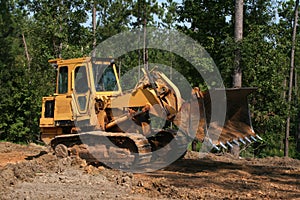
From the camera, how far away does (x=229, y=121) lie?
33.7ft

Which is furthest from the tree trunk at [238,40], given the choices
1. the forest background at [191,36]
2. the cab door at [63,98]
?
the cab door at [63,98]

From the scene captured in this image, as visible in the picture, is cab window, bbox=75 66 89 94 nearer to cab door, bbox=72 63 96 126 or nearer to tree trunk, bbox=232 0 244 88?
cab door, bbox=72 63 96 126

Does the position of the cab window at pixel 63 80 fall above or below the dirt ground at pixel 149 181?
above

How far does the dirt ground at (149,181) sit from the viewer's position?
25.8 ft

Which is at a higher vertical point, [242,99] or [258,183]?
[242,99]

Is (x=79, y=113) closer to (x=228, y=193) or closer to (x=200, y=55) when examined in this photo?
(x=228, y=193)

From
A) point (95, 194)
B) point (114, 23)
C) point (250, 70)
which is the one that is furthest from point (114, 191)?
point (114, 23)

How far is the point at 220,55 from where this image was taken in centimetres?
1595

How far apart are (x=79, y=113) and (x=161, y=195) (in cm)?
418

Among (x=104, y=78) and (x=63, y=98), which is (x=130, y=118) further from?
(x=63, y=98)

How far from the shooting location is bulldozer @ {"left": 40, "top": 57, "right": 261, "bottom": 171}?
9.76 metres

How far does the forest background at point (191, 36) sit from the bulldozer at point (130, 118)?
4.46 m

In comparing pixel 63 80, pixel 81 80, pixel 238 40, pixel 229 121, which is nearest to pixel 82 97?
pixel 81 80

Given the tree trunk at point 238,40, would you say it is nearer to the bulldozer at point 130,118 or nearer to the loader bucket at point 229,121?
the bulldozer at point 130,118
